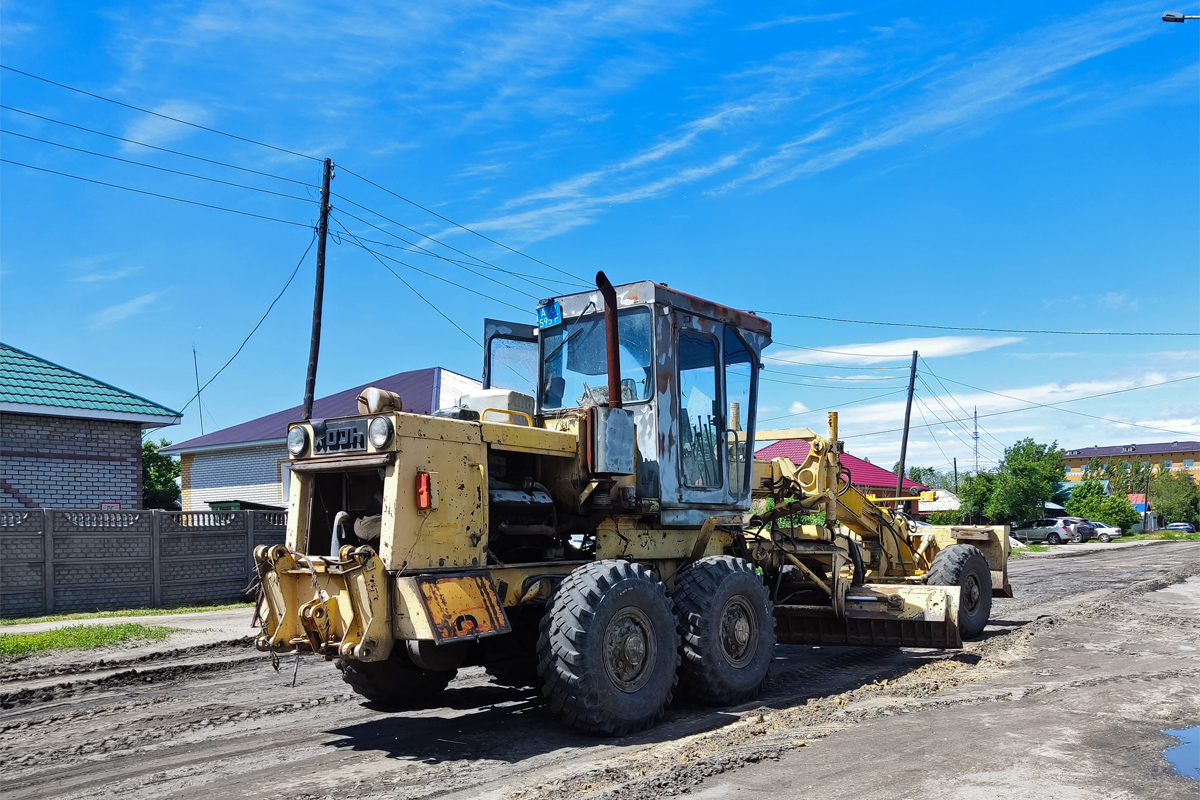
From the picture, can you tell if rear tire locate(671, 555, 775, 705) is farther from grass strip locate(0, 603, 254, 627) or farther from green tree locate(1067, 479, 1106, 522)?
green tree locate(1067, 479, 1106, 522)

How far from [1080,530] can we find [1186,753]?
5266 cm

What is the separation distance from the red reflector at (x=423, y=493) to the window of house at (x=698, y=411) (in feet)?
8.44

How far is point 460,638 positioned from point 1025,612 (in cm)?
1110

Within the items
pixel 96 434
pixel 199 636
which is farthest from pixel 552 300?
pixel 96 434

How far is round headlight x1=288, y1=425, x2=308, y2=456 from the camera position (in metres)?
6.62

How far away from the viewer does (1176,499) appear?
8281cm

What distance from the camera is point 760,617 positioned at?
7.84 m

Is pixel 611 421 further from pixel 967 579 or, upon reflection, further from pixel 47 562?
pixel 47 562

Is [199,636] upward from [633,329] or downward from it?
downward

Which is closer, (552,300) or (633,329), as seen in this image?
(633,329)

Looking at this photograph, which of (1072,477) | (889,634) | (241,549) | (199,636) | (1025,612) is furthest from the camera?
(1072,477)

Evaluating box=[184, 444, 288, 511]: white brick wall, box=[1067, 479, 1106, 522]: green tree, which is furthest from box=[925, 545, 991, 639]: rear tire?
box=[1067, 479, 1106, 522]: green tree

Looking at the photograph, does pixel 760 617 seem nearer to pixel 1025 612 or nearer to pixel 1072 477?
pixel 1025 612

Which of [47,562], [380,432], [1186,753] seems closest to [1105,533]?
[47,562]
